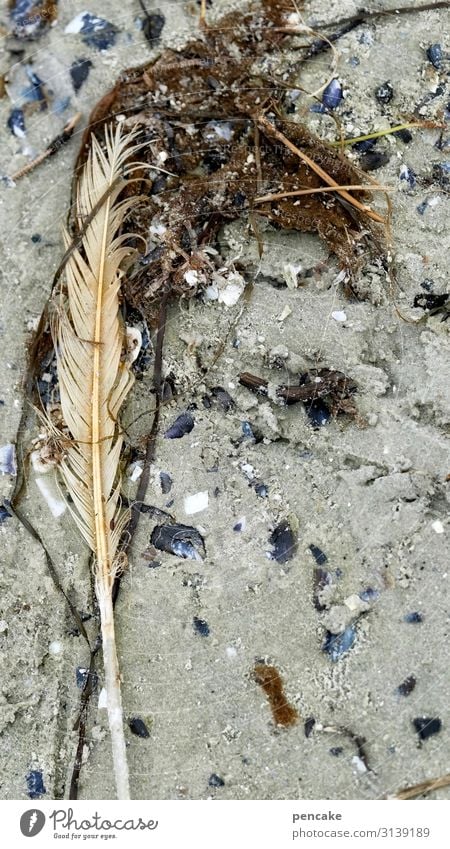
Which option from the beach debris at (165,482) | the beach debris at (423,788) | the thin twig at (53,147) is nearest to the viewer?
the beach debris at (423,788)

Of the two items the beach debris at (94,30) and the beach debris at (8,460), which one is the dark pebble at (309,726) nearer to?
the beach debris at (8,460)

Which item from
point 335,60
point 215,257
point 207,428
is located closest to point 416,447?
point 207,428

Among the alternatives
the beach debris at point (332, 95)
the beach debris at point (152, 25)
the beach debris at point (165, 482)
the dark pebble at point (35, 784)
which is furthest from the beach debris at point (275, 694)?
the beach debris at point (152, 25)

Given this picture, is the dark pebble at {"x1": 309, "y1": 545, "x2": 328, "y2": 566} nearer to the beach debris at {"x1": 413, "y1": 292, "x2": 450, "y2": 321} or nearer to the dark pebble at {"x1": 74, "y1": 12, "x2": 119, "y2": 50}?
the beach debris at {"x1": 413, "y1": 292, "x2": 450, "y2": 321}

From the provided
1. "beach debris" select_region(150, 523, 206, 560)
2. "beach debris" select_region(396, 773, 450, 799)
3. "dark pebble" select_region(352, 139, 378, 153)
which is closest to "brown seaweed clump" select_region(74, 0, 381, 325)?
"dark pebble" select_region(352, 139, 378, 153)
